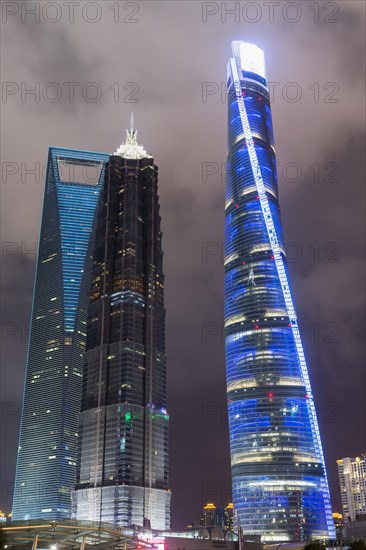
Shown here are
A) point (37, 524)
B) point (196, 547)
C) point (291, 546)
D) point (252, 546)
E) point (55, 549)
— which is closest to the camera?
point (37, 524)

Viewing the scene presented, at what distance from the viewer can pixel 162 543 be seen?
400ft

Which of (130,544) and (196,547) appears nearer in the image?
(130,544)

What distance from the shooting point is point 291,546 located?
646ft

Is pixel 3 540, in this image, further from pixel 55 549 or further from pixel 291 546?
pixel 291 546

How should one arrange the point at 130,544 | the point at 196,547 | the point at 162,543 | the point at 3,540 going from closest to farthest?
1. the point at 3,540
2. the point at 130,544
3. the point at 162,543
4. the point at 196,547

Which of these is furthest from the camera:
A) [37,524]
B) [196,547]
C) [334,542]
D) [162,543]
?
[334,542]

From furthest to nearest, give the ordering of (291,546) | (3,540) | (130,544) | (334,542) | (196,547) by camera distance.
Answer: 1. (291,546)
2. (334,542)
3. (196,547)
4. (130,544)
5. (3,540)

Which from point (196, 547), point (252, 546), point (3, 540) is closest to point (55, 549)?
point (3, 540)

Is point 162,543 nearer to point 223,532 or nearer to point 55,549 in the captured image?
point 55,549

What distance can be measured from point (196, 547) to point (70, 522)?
62768 mm

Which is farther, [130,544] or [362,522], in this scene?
[362,522]

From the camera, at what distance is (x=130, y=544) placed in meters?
95.0

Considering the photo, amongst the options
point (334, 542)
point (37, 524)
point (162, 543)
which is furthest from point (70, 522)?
point (334, 542)

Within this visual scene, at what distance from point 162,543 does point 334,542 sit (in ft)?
225
